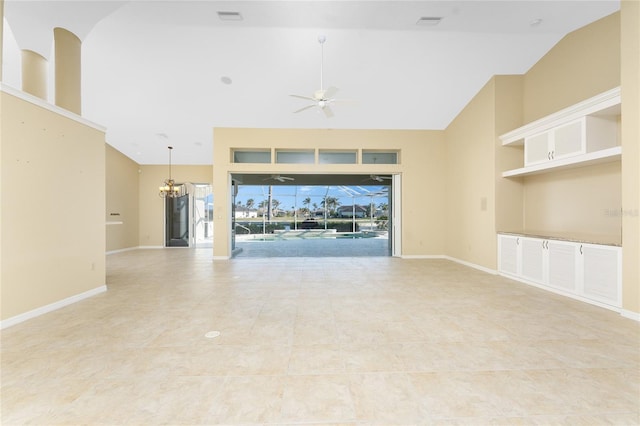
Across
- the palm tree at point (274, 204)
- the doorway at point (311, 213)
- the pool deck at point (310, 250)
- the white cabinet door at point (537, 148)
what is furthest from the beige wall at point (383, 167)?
the palm tree at point (274, 204)

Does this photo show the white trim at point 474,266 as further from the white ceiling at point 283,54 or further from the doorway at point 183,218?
the doorway at point 183,218

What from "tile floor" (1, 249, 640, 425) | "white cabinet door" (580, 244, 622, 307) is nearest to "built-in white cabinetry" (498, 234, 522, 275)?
"tile floor" (1, 249, 640, 425)

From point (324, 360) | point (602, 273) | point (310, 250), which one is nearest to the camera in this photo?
point (324, 360)

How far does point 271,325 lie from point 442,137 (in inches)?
277

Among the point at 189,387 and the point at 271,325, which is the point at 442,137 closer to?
the point at 271,325

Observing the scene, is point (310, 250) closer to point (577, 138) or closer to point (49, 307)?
point (49, 307)

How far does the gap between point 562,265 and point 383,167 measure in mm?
4475

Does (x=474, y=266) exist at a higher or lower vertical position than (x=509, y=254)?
lower

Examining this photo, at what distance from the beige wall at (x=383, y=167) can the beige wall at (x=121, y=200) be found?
4078 millimetres

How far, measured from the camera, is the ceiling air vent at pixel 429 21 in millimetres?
4203

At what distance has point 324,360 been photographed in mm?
2268

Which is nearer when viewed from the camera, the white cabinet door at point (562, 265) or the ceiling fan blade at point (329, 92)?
the white cabinet door at point (562, 265)

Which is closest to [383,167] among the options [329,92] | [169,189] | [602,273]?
[329,92]

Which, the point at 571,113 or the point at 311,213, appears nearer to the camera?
the point at 571,113
